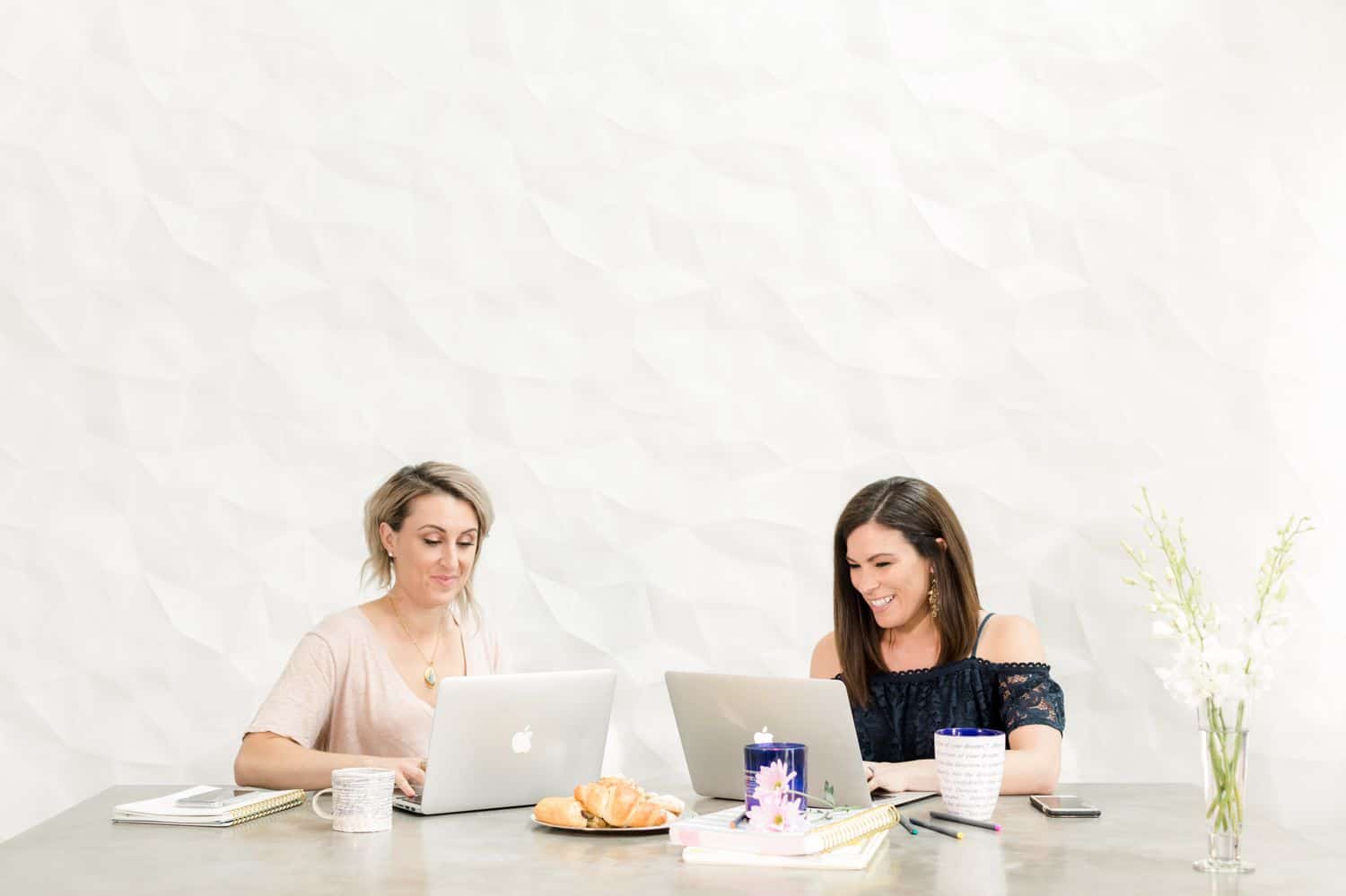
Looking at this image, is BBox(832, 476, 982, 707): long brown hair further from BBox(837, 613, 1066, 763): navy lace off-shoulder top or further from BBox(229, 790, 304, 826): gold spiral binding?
BBox(229, 790, 304, 826): gold spiral binding

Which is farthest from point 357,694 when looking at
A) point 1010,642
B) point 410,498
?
point 1010,642

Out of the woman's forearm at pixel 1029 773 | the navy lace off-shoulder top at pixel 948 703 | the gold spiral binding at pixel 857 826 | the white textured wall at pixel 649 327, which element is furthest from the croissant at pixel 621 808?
the white textured wall at pixel 649 327

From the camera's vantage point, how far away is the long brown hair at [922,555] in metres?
2.95

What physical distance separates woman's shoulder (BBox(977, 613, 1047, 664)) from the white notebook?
100 cm

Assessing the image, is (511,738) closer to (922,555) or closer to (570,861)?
(570,861)

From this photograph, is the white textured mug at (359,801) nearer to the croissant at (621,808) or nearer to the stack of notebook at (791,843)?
the croissant at (621,808)

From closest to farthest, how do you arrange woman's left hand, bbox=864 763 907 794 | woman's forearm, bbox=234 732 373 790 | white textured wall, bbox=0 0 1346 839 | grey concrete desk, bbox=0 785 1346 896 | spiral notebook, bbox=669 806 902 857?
1. grey concrete desk, bbox=0 785 1346 896
2. spiral notebook, bbox=669 806 902 857
3. woman's left hand, bbox=864 763 907 794
4. woman's forearm, bbox=234 732 373 790
5. white textured wall, bbox=0 0 1346 839

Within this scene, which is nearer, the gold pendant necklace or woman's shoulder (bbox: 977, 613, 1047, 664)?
woman's shoulder (bbox: 977, 613, 1047, 664)

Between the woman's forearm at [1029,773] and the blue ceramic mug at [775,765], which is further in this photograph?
the woman's forearm at [1029,773]

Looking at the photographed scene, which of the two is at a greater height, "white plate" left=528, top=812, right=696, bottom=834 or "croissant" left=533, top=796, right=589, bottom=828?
"croissant" left=533, top=796, right=589, bottom=828

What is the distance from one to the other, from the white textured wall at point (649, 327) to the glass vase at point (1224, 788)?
1.83 m

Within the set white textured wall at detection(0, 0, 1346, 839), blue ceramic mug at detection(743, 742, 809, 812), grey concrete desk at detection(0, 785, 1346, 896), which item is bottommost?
grey concrete desk at detection(0, 785, 1346, 896)

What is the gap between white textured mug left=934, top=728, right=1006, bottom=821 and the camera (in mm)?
2158

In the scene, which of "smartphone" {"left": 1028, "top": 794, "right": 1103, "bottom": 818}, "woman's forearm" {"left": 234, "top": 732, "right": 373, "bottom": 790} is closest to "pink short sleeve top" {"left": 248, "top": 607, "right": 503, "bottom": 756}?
"woman's forearm" {"left": 234, "top": 732, "right": 373, "bottom": 790}
